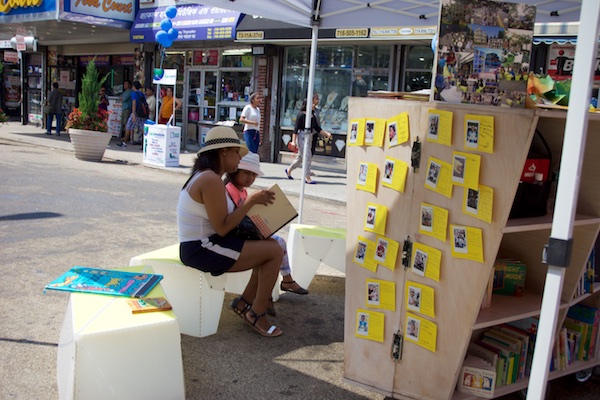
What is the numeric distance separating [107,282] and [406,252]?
1827 millimetres

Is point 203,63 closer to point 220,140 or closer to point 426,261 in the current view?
point 220,140

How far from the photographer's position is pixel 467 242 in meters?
3.05

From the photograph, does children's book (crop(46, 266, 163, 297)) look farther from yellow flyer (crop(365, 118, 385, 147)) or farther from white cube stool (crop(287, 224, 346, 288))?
white cube stool (crop(287, 224, 346, 288))

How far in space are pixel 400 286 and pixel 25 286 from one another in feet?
11.1

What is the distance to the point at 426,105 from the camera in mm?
3150

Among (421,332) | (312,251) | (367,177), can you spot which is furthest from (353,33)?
(421,332)

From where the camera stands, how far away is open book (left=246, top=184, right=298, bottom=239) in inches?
170

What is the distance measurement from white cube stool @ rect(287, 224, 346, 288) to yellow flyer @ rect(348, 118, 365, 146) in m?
1.90

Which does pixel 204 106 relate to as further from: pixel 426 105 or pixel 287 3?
pixel 426 105

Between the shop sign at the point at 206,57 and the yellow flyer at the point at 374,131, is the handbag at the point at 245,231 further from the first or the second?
the shop sign at the point at 206,57

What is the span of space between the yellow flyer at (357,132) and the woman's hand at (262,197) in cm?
88

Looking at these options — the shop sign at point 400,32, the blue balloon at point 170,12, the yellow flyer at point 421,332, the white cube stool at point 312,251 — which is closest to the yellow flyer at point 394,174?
the yellow flyer at point 421,332

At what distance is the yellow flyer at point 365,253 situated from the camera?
136 inches

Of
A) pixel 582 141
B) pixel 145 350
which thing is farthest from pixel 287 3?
pixel 582 141
